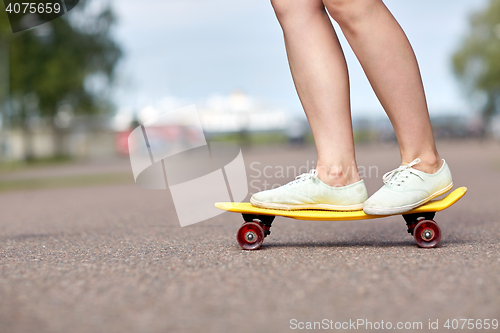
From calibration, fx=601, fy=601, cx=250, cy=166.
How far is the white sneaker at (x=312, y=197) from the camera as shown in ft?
7.56

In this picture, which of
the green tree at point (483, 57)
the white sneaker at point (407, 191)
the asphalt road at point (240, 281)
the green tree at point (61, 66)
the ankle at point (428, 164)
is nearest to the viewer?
the asphalt road at point (240, 281)

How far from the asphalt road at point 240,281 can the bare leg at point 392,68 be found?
1.34ft

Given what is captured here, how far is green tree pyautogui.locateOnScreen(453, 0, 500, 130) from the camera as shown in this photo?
41.0m

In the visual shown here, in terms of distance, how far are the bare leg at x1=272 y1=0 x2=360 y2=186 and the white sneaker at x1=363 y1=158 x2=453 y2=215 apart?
0.51 feet

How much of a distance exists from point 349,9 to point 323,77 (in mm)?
280

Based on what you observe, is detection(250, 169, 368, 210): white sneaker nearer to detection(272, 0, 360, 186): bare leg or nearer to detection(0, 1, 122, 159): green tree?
detection(272, 0, 360, 186): bare leg

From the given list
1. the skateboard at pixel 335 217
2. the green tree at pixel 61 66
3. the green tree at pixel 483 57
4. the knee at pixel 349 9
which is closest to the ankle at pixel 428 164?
the skateboard at pixel 335 217

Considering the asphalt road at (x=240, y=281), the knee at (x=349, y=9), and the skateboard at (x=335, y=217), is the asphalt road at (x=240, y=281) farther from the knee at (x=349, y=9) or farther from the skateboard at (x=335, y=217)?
the knee at (x=349, y=9)

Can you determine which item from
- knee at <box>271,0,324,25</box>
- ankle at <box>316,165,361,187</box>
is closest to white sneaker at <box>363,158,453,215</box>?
ankle at <box>316,165,361,187</box>

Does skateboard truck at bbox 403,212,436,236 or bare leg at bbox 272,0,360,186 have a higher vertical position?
bare leg at bbox 272,0,360,186

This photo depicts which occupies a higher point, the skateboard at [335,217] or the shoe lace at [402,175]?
the shoe lace at [402,175]

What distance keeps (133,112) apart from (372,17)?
26743 millimetres

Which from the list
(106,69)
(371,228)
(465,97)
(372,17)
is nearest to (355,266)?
(372,17)

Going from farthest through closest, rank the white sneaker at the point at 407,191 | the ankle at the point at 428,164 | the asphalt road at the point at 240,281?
the ankle at the point at 428,164
the white sneaker at the point at 407,191
the asphalt road at the point at 240,281
